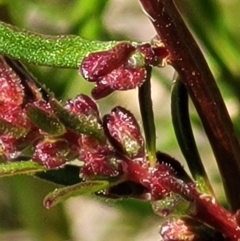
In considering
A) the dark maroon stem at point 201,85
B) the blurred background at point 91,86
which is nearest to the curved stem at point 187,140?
the dark maroon stem at point 201,85

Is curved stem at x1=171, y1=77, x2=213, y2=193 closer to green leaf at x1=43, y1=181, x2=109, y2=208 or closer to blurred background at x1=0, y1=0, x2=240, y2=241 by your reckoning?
green leaf at x1=43, y1=181, x2=109, y2=208

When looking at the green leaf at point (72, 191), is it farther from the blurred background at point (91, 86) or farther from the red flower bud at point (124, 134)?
the blurred background at point (91, 86)

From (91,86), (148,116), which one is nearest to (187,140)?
(148,116)

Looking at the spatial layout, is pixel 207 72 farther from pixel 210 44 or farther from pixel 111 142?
pixel 210 44

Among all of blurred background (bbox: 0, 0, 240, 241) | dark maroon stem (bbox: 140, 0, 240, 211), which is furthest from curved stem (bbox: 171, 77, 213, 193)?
blurred background (bbox: 0, 0, 240, 241)

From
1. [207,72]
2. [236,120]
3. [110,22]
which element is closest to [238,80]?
[236,120]
